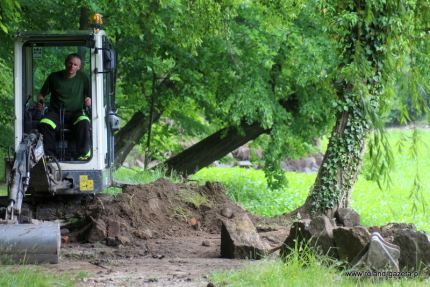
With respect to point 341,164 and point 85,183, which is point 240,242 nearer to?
point 85,183

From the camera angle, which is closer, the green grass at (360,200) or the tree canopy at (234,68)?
the tree canopy at (234,68)

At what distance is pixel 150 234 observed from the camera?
11023mm

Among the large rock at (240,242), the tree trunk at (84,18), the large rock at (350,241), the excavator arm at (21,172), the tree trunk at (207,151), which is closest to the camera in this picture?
the large rock at (350,241)

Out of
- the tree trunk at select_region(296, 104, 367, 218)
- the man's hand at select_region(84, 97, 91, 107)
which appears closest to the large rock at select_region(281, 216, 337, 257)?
the man's hand at select_region(84, 97, 91, 107)

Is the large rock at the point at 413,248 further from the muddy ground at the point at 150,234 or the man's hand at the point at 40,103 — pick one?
the man's hand at the point at 40,103

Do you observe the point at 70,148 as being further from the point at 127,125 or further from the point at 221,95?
the point at 127,125

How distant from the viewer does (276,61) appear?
18938mm

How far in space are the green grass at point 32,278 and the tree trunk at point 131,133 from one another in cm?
1300

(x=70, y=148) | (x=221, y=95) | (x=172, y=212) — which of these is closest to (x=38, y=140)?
(x=70, y=148)

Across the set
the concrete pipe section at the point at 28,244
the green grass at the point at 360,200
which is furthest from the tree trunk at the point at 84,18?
the concrete pipe section at the point at 28,244

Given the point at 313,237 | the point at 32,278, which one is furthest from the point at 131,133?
the point at 32,278

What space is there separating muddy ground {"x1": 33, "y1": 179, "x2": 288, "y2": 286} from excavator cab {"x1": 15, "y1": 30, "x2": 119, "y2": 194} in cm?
57

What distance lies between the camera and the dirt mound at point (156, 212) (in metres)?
10.9

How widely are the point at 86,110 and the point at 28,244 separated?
3.00 m
